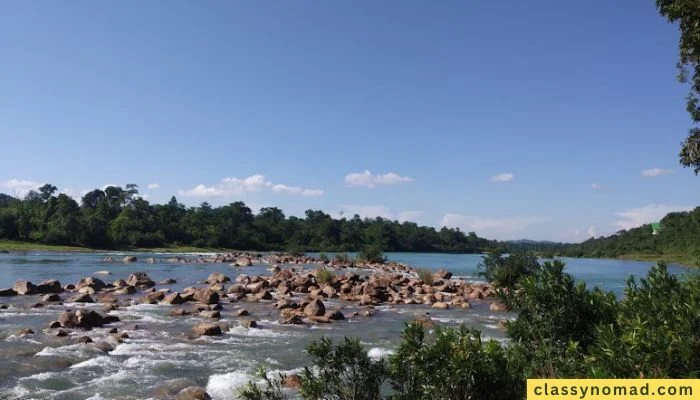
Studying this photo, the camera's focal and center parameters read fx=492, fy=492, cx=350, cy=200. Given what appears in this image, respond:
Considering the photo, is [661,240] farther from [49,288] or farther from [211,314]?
[49,288]

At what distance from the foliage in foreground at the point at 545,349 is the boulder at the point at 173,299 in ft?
64.2

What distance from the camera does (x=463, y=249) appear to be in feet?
521

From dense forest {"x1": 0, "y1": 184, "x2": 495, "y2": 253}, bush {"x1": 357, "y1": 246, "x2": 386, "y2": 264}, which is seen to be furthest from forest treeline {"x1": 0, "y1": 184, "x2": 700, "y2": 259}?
bush {"x1": 357, "y1": 246, "x2": 386, "y2": 264}

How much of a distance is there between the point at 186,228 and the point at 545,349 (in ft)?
382

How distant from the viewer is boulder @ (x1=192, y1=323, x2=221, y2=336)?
55.5ft

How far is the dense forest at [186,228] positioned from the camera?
293ft

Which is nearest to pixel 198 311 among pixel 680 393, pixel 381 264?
pixel 680 393

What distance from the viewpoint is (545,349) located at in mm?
5559

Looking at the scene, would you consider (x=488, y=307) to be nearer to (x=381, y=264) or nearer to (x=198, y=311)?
(x=198, y=311)

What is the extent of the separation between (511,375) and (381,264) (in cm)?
5446

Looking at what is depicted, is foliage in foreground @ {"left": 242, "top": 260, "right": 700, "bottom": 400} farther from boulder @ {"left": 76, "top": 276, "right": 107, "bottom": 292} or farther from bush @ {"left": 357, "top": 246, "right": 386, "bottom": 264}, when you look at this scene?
bush @ {"left": 357, "top": 246, "right": 386, "bottom": 264}

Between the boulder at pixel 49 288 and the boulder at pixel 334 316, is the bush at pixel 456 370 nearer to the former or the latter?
the boulder at pixel 334 316

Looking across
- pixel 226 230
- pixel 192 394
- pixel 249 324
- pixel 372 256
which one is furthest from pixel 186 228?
pixel 192 394

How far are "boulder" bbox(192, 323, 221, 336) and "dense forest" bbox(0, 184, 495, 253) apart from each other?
3124 inches
